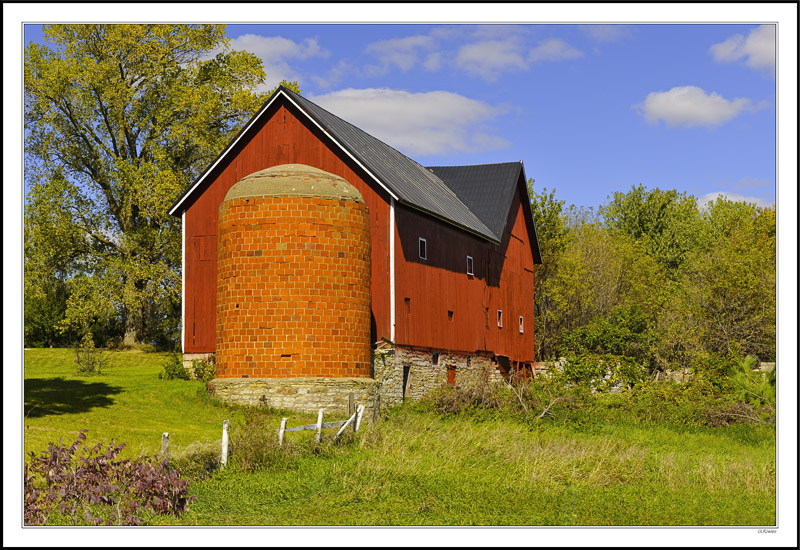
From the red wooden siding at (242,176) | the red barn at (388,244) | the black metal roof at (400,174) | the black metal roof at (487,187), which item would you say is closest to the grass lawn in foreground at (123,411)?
the red wooden siding at (242,176)

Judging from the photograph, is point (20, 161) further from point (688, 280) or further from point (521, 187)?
point (688, 280)

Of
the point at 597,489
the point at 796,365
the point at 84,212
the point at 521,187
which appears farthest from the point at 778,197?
the point at 84,212

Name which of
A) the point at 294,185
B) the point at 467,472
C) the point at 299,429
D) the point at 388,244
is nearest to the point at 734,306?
the point at 388,244

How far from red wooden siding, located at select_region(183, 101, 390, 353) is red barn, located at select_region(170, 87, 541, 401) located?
0.04 m

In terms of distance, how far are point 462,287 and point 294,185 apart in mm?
9668

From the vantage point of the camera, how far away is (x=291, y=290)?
2827 cm

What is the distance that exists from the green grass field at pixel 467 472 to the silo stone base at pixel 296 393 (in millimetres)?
817

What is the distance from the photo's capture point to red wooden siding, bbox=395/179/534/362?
104ft

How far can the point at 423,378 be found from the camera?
32.3 metres

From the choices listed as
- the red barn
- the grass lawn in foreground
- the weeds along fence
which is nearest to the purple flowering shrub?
the weeds along fence

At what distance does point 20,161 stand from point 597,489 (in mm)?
11474

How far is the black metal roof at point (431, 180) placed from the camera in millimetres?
31609

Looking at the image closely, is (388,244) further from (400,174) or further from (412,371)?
(400,174)

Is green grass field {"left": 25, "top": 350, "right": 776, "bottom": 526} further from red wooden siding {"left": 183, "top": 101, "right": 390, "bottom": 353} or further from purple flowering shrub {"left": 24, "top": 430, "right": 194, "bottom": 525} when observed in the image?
red wooden siding {"left": 183, "top": 101, "right": 390, "bottom": 353}
